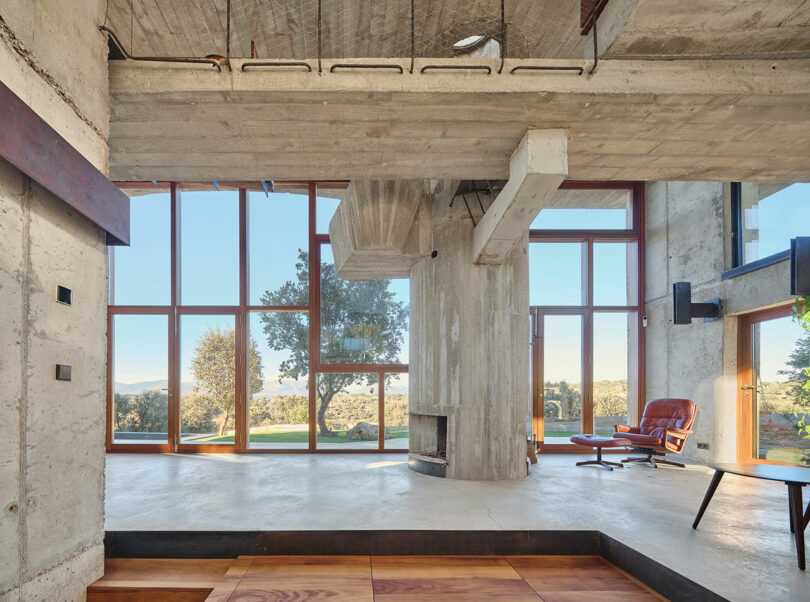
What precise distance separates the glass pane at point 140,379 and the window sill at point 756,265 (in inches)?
324

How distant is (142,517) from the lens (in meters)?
4.07

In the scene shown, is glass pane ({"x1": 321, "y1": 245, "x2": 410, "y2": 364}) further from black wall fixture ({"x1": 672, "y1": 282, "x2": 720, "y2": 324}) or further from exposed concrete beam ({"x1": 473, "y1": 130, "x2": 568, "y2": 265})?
black wall fixture ({"x1": 672, "y1": 282, "x2": 720, "y2": 324})

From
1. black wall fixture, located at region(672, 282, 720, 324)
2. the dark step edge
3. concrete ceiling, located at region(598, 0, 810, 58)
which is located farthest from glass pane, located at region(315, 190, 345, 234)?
concrete ceiling, located at region(598, 0, 810, 58)

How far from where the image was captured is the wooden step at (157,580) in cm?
311

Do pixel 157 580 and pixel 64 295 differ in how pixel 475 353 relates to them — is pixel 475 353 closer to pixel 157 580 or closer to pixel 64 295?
pixel 157 580

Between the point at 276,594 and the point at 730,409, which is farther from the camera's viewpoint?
the point at 730,409

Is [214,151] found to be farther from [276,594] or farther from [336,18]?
[276,594]

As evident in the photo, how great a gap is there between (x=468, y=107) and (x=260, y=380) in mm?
5937

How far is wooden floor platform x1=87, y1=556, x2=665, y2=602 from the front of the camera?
305 cm

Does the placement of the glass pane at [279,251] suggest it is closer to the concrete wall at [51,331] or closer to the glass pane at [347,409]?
the glass pane at [347,409]

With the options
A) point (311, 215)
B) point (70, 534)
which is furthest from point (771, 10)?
point (311, 215)

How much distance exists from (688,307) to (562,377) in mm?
2185

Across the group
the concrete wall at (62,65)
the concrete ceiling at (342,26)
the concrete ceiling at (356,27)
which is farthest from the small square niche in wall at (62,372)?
the concrete ceiling at (342,26)

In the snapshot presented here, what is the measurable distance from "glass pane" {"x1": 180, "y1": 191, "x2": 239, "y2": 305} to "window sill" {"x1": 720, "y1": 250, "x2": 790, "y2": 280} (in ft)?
23.3
